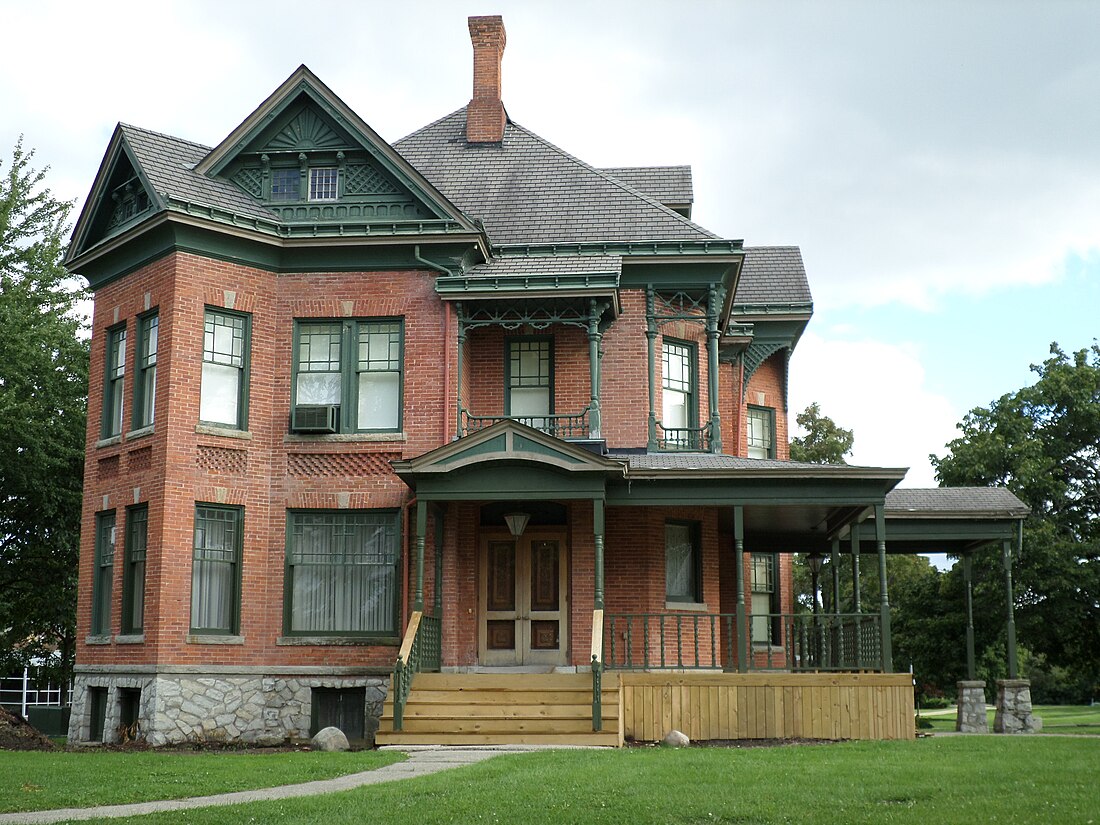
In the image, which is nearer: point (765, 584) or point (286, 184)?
point (286, 184)

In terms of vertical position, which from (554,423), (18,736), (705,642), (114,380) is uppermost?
(114,380)

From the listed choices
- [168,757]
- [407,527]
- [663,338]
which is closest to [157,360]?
[407,527]

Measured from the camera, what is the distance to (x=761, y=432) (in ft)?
93.1

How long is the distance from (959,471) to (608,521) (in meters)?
17.7

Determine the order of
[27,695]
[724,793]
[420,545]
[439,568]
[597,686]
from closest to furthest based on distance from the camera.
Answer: [724,793] → [597,686] → [420,545] → [439,568] → [27,695]

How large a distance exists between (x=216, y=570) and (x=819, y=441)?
26976 millimetres

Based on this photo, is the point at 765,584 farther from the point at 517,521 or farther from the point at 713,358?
the point at 517,521

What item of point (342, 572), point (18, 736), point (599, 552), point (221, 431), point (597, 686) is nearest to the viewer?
point (597, 686)

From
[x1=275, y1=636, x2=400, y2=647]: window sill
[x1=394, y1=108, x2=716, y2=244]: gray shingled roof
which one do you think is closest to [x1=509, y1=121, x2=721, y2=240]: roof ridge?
[x1=394, y1=108, x2=716, y2=244]: gray shingled roof

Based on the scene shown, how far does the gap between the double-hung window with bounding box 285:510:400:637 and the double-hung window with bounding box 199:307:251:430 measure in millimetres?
1871

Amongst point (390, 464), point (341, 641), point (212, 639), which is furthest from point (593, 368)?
point (212, 639)

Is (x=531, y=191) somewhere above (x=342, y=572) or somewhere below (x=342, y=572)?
above

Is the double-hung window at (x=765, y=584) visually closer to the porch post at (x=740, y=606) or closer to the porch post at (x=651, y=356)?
the porch post at (x=651, y=356)

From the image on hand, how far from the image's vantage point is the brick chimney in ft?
83.4
